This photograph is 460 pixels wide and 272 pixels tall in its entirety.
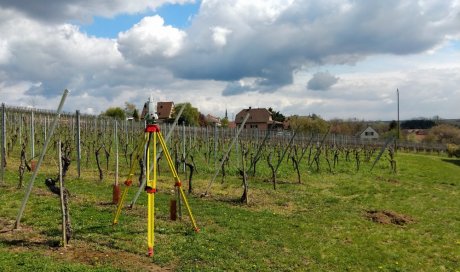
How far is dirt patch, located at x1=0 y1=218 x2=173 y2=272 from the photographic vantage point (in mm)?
6586

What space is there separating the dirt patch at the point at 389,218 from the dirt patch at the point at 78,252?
708 cm

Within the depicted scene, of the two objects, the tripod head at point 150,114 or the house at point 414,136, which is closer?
the tripod head at point 150,114

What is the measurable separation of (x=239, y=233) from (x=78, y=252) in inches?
136

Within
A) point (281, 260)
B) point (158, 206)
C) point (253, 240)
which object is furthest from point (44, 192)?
point (281, 260)

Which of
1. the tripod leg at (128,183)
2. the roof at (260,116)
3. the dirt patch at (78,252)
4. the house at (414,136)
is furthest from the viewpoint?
the roof at (260,116)

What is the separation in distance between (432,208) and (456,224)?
220 cm

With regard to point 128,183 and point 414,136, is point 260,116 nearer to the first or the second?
point 414,136

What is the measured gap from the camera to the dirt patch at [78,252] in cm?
659

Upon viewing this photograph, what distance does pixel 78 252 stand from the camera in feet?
22.7

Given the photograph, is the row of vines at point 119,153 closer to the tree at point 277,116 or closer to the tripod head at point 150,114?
the tripod head at point 150,114

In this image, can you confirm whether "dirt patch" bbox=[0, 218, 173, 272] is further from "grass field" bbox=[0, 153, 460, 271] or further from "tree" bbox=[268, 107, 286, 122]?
"tree" bbox=[268, 107, 286, 122]

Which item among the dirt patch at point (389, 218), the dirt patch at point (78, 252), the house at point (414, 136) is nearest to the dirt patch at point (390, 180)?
the dirt patch at point (389, 218)

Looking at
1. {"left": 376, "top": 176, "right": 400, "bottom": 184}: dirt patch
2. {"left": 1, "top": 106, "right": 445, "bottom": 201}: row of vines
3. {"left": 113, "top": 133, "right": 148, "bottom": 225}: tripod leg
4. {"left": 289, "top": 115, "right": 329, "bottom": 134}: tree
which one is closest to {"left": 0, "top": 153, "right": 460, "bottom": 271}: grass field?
{"left": 113, "top": 133, "right": 148, "bottom": 225}: tripod leg

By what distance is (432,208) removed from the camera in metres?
13.9
